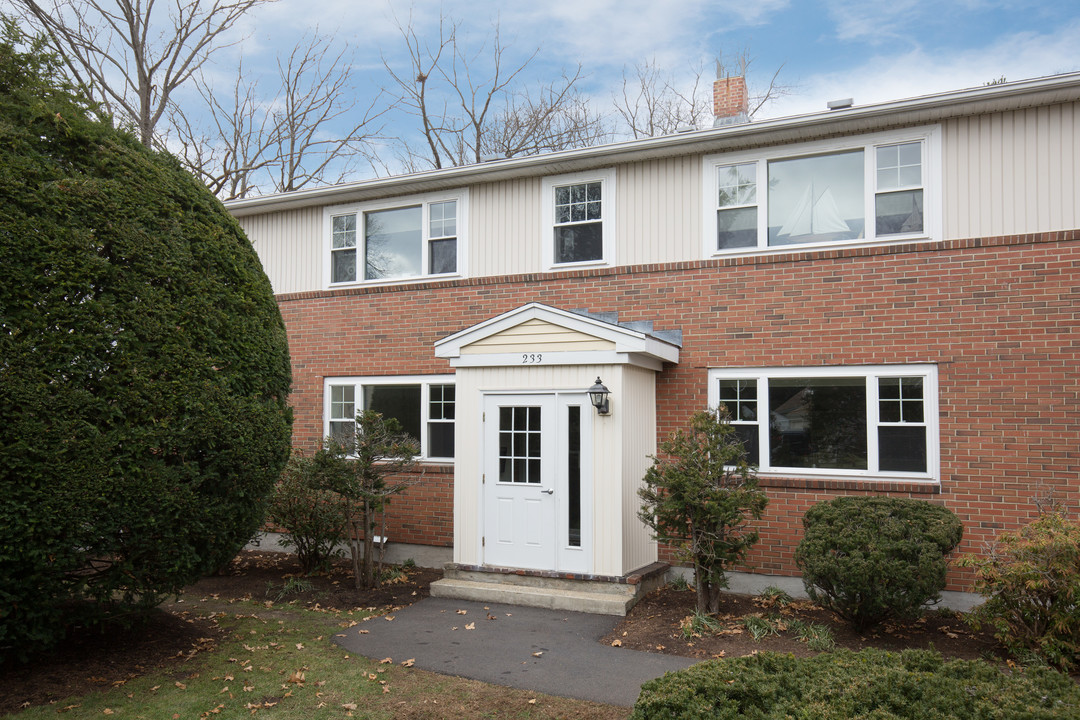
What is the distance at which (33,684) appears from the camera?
19.2ft

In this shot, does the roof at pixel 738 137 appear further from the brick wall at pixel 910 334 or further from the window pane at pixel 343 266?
the brick wall at pixel 910 334

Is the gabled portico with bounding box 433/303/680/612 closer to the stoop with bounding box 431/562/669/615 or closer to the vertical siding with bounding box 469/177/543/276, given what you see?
the stoop with bounding box 431/562/669/615

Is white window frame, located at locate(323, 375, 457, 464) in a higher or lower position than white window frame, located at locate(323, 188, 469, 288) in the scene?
lower

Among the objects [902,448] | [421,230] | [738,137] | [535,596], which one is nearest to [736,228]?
[738,137]

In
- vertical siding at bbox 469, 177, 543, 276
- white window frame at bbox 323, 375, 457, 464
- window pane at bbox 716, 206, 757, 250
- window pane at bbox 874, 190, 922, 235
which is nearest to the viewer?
window pane at bbox 874, 190, 922, 235

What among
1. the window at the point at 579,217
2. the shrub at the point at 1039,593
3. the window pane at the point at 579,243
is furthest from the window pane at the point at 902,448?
the window pane at the point at 579,243

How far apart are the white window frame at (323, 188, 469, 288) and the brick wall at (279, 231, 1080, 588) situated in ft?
2.71

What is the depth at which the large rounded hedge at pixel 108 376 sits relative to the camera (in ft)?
17.7

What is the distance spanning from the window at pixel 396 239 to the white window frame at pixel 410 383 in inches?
61.4

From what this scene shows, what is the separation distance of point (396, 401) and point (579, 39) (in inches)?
596

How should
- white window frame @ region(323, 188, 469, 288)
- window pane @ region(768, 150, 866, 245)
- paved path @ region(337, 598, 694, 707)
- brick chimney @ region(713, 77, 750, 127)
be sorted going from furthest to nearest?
white window frame @ region(323, 188, 469, 288) < brick chimney @ region(713, 77, 750, 127) < window pane @ region(768, 150, 866, 245) < paved path @ region(337, 598, 694, 707)

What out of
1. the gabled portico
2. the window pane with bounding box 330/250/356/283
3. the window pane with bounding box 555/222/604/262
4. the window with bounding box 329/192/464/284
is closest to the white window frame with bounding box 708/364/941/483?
the gabled portico

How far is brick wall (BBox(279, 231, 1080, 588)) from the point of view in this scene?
26.8ft

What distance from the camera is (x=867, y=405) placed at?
884 centimetres
